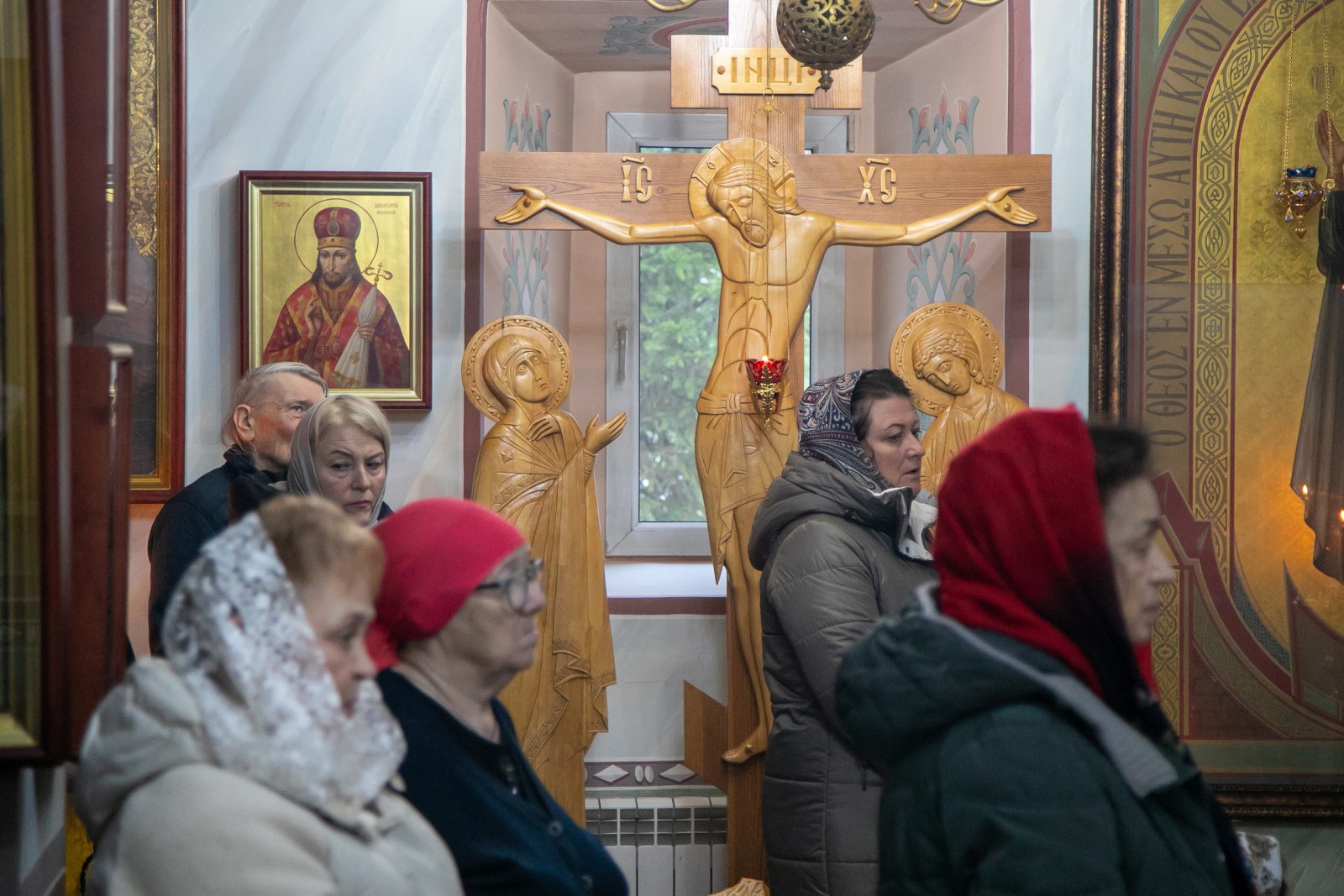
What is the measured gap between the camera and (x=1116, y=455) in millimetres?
1506

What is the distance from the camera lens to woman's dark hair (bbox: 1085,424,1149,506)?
1501mm

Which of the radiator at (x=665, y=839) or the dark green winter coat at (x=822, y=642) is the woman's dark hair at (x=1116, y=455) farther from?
the radiator at (x=665, y=839)

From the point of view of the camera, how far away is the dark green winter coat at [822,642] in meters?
2.63

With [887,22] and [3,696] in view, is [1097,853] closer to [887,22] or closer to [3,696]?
[3,696]

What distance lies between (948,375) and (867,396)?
1.12 meters

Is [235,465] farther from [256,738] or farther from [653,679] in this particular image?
[653,679]

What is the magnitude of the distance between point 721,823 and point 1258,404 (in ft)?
6.88

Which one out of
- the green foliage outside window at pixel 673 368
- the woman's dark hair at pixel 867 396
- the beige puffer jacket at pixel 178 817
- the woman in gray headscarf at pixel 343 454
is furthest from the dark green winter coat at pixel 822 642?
the green foliage outside window at pixel 673 368

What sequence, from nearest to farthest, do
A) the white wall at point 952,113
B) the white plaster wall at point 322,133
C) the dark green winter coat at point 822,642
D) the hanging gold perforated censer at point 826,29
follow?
the dark green winter coat at point 822,642, the hanging gold perforated censer at point 826,29, the white plaster wall at point 322,133, the white wall at point 952,113

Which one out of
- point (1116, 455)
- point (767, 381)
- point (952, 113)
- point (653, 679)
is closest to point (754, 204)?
point (767, 381)

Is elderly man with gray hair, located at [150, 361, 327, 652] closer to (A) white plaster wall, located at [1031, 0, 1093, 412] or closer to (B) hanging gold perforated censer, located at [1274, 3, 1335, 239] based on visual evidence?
(A) white plaster wall, located at [1031, 0, 1093, 412]

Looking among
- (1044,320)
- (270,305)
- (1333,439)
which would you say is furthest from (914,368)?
(270,305)

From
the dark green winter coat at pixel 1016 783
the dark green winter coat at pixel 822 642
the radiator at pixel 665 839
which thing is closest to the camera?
the dark green winter coat at pixel 1016 783

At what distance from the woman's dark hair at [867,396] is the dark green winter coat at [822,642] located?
0.11 metres
